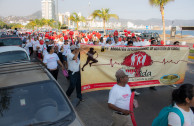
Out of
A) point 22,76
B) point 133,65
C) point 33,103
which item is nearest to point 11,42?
point 133,65

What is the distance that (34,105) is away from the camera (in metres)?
2.72

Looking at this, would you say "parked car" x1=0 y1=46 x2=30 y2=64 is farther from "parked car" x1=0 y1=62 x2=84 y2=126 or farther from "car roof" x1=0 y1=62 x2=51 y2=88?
"parked car" x1=0 y1=62 x2=84 y2=126

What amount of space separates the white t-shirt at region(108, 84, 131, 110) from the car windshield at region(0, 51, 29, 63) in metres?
4.68

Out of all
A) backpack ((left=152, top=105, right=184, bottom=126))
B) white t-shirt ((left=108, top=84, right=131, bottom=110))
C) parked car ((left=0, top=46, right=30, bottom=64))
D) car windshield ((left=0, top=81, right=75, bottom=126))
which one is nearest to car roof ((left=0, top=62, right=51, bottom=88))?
car windshield ((left=0, top=81, right=75, bottom=126))

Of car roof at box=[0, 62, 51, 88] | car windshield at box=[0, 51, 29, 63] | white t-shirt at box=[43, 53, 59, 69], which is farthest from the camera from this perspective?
car windshield at box=[0, 51, 29, 63]

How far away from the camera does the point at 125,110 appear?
3.00 m

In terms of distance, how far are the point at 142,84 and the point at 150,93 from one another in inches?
40.5

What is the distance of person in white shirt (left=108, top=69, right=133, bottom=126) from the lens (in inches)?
118

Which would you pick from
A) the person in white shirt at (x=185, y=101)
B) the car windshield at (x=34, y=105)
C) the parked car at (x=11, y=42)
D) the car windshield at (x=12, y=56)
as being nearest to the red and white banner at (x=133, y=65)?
the car windshield at (x=34, y=105)

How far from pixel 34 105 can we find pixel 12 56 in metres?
4.74

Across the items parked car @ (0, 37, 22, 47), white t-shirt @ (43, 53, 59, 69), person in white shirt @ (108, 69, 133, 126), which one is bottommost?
person in white shirt @ (108, 69, 133, 126)

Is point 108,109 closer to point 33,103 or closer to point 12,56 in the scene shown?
point 33,103

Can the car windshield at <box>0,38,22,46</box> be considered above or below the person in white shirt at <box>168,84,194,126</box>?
above

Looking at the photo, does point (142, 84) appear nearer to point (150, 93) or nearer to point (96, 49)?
point (150, 93)
